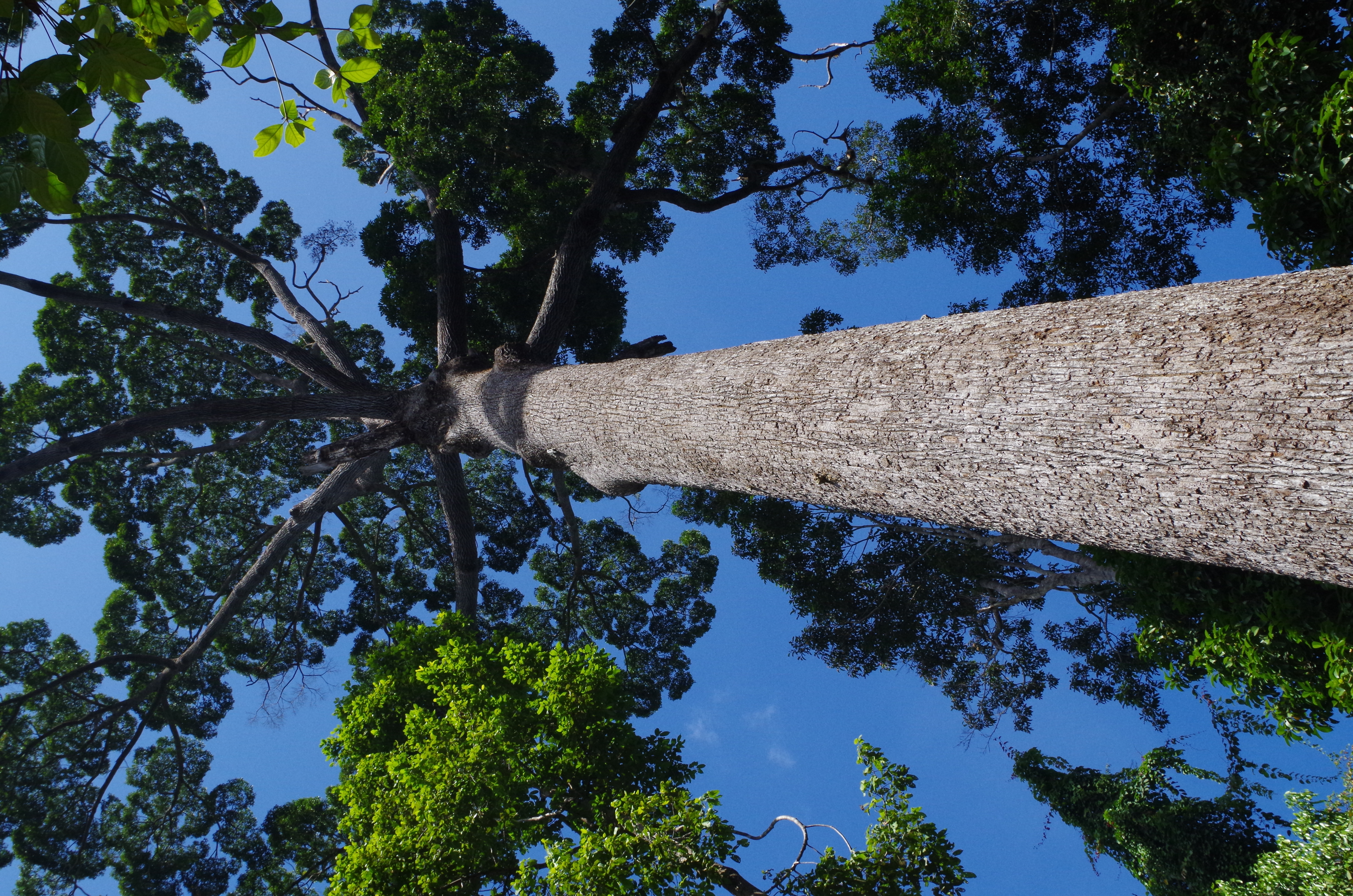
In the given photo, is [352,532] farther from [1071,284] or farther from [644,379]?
[1071,284]

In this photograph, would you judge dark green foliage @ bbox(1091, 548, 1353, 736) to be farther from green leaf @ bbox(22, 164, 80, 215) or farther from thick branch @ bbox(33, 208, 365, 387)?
thick branch @ bbox(33, 208, 365, 387)

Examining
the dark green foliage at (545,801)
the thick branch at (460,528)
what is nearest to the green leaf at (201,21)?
the dark green foliage at (545,801)

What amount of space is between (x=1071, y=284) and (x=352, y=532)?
908cm

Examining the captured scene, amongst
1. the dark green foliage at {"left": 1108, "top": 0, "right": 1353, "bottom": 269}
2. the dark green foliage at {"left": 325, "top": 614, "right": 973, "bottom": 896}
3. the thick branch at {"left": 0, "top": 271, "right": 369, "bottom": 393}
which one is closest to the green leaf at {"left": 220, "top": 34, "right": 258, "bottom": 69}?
the dark green foliage at {"left": 325, "top": 614, "right": 973, "bottom": 896}

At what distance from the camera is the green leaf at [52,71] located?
1.50 m

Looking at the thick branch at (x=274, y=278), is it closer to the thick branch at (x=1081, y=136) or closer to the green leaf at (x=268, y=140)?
the green leaf at (x=268, y=140)

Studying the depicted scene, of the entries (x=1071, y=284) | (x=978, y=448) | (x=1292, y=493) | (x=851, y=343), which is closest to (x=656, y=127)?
(x=1071, y=284)

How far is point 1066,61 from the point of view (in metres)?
7.46

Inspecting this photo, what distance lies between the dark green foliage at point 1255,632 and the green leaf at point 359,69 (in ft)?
14.9

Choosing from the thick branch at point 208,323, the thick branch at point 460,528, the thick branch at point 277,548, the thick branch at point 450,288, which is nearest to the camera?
the thick branch at point 208,323

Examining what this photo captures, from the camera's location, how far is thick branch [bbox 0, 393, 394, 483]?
18.1 feet

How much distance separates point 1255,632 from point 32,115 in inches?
232

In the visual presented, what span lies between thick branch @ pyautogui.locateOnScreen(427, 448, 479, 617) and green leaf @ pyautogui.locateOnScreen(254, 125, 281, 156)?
560 centimetres

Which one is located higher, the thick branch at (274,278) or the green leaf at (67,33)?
the thick branch at (274,278)
